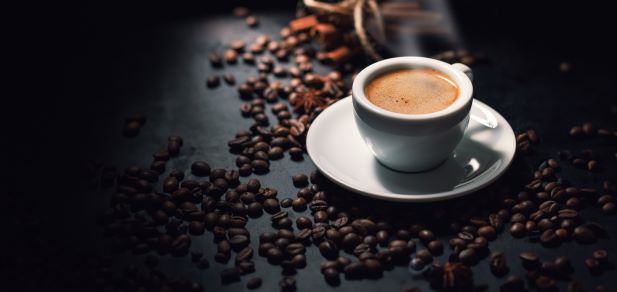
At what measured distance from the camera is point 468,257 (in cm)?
150

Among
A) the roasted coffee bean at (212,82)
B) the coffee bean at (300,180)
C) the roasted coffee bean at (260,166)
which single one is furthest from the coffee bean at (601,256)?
the roasted coffee bean at (212,82)

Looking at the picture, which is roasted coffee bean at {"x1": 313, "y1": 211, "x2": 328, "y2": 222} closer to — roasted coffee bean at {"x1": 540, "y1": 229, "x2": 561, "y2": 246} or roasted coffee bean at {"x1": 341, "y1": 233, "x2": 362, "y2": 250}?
roasted coffee bean at {"x1": 341, "y1": 233, "x2": 362, "y2": 250}

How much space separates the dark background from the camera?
158 cm

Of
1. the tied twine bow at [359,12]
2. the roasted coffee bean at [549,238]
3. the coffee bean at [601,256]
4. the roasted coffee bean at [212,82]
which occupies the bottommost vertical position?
the coffee bean at [601,256]

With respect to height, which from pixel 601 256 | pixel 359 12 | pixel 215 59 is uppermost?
pixel 359 12

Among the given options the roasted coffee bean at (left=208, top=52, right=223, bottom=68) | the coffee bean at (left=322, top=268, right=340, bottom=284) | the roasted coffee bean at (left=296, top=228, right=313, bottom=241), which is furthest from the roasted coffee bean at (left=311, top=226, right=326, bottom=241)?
the roasted coffee bean at (left=208, top=52, right=223, bottom=68)

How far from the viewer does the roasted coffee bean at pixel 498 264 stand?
4.85ft

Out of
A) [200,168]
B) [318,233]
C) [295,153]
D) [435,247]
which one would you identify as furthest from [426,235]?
[200,168]

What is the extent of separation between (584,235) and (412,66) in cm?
55

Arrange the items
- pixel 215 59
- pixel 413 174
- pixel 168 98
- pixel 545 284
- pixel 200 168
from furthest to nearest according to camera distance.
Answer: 1. pixel 215 59
2. pixel 168 98
3. pixel 200 168
4. pixel 413 174
5. pixel 545 284

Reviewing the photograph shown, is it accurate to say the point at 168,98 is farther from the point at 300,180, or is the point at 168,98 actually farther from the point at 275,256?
the point at 275,256

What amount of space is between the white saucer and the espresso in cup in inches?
6.7

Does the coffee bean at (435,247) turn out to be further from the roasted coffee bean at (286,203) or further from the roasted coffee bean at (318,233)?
the roasted coffee bean at (286,203)

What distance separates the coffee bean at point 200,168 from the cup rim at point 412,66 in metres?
0.45
